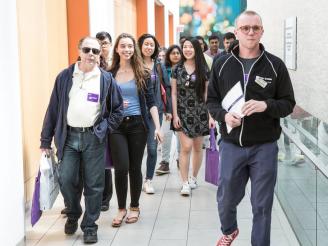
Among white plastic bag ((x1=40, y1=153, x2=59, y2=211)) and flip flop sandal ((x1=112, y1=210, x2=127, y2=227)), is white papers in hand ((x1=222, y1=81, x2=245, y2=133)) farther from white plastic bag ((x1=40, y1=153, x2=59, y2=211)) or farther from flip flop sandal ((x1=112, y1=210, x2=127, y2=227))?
flip flop sandal ((x1=112, y1=210, x2=127, y2=227))

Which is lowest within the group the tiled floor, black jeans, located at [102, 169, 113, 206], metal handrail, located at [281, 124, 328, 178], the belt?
the tiled floor

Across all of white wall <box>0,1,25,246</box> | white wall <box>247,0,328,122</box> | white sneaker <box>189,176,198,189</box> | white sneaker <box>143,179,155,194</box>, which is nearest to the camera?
white wall <box>247,0,328,122</box>

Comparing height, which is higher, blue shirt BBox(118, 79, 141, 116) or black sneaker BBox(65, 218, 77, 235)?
blue shirt BBox(118, 79, 141, 116)

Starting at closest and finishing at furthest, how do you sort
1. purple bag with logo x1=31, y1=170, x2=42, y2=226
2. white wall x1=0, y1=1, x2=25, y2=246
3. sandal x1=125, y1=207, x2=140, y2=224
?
1. white wall x1=0, y1=1, x2=25, y2=246
2. purple bag with logo x1=31, y1=170, x2=42, y2=226
3. sandal x1=125, y1=207, x2=140, y2=224

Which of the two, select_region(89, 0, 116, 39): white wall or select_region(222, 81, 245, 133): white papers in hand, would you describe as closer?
select_region(222, 81, 245, 133): white papers in hand

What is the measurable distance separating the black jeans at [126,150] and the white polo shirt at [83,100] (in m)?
0.47

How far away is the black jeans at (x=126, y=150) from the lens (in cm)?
458

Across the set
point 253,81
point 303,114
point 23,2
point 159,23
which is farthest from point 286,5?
point 159,23

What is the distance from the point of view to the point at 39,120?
18.8 feet

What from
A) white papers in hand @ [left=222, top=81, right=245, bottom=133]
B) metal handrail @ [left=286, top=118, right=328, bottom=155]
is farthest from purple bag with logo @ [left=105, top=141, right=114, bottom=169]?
metal handrail @ [left=286, top=118, right=328, bottom=155]

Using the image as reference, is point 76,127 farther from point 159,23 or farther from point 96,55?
point 159,23

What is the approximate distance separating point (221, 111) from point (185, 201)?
2235 mm

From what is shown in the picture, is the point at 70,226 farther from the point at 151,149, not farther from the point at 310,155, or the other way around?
the point at 310,155

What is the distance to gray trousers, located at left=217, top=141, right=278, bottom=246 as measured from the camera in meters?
3.45
